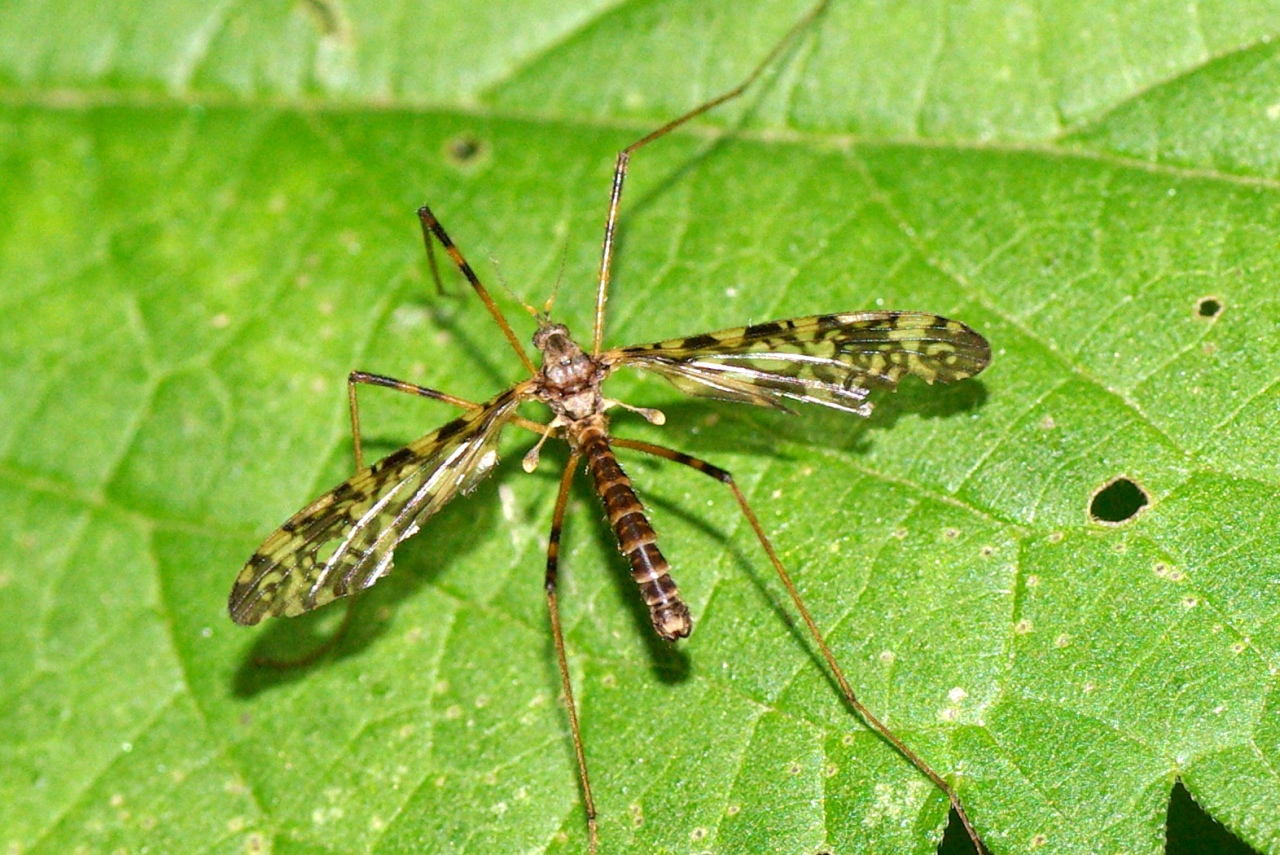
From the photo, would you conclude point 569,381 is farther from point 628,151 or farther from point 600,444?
point 628,151

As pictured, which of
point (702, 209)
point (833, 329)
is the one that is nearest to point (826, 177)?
point (702, 209)

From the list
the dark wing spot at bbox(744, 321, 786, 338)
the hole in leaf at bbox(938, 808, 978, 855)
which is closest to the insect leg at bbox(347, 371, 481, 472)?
the dark wing spot at bbox(744, 321, 786, 338)

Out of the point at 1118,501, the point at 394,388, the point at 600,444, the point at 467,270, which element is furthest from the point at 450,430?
the point at 1118,501

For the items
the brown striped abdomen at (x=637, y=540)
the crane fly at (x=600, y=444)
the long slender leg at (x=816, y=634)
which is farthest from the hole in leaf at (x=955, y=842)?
the brown striped abdomen at (x=637, y=540)

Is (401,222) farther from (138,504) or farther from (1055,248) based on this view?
(1055,248)

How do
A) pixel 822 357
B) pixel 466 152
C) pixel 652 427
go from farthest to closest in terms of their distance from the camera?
pixel 466 152 → pixel 652 427 → pixel 822 357
